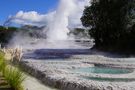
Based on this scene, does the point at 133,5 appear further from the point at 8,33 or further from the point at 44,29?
the point at 44,29

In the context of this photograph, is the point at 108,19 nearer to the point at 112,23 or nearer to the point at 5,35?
the point at 112,23

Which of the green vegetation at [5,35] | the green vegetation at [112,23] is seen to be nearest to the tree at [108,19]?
the green vegetation at [112,23]

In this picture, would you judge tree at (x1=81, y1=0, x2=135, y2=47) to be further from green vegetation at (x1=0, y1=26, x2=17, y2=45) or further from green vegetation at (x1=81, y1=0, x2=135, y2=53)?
green vegetation at (x1=0, y1=26, x2=17, y2=45)

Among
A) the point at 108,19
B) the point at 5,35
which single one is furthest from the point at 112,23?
the point at 5,35

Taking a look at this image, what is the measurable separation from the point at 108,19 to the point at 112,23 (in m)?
1.61

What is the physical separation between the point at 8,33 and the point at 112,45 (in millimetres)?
36513

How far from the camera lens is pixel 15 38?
87.4 metres

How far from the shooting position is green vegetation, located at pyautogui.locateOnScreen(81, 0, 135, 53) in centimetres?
5272

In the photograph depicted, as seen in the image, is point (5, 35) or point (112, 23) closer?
point (112, 23)

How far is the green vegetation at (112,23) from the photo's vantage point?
173 ft

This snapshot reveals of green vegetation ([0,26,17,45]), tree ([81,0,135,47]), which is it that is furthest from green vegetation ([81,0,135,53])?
green vegetation ([0,26,17,45])

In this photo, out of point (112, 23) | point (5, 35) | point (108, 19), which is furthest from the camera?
point (5, 35)

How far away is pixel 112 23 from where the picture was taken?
180 feet

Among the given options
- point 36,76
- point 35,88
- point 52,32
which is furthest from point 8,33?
point 35,88
